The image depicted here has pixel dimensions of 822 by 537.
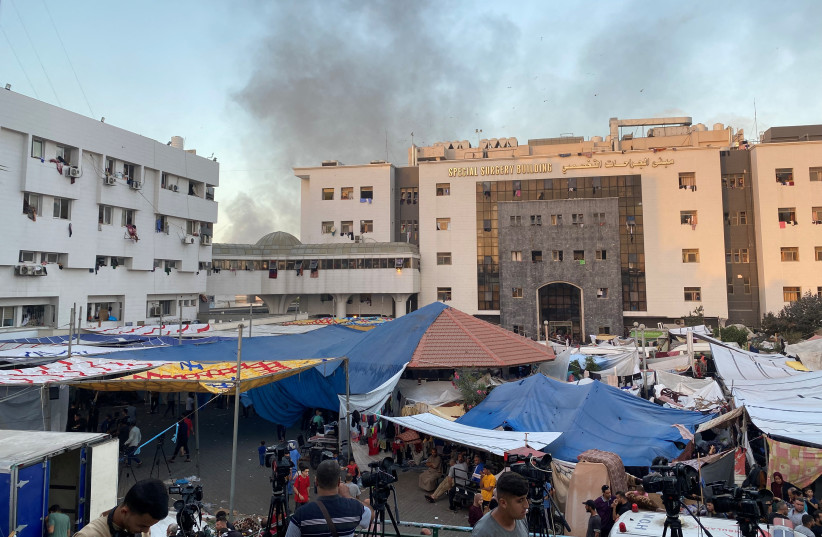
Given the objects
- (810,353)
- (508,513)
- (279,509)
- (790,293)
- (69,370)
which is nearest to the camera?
(508,513)

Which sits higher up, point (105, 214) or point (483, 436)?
point (105, 214)

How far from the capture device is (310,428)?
1555cm

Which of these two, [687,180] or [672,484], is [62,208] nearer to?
[672,484]

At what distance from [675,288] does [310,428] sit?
1408 inches

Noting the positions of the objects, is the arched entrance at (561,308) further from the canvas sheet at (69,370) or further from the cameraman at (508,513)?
the cameraman at (508,513)

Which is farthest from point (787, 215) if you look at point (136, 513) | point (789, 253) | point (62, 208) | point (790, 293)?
point (136, 513)

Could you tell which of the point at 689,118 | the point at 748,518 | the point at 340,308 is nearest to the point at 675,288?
the point at 689,118

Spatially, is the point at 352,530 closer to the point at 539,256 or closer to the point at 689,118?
the point at 539,256

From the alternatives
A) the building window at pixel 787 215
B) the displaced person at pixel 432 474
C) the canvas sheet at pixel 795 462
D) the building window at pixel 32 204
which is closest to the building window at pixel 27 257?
the building window at pixel 32 204

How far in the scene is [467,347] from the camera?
1798 centimetres

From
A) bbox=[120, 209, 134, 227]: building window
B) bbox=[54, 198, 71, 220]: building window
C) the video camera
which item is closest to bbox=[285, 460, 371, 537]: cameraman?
the video camera

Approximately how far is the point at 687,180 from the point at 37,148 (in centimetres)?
4426

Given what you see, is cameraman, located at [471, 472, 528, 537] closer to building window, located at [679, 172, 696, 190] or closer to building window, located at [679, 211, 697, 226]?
Result: building window, located at [679, 211, 697, 226]

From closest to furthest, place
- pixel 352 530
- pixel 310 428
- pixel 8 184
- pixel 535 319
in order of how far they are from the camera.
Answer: pixel 352 530, pixel 310 428, pixel 8 184, pixel 535 319
